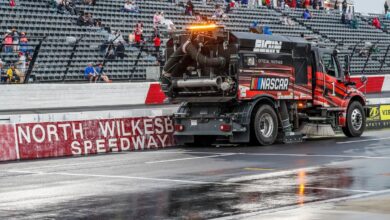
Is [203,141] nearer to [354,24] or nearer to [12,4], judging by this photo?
[12,4]

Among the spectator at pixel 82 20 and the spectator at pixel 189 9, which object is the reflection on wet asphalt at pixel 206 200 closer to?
the spectator at pixel 82 20

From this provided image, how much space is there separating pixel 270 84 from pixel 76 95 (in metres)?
11.1

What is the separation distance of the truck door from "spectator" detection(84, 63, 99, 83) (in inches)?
422

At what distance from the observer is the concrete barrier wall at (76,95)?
28.5 m

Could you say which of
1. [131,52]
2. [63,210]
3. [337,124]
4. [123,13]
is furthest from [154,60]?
[63,210]

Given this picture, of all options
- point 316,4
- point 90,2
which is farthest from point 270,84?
point 316,4

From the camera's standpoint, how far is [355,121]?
2397 cm

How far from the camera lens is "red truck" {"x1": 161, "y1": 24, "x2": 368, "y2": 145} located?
2067 centimetres

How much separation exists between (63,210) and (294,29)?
3614 cm

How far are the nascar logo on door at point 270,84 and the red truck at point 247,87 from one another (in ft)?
0.08

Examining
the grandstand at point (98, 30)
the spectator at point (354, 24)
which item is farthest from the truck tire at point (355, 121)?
the spectator at point (354, 24)

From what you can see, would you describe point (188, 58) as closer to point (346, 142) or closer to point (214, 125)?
point (214, 125)

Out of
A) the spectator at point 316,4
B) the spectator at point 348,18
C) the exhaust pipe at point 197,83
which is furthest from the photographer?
the spectator at point 316,4

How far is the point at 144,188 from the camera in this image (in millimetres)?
12906
